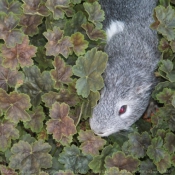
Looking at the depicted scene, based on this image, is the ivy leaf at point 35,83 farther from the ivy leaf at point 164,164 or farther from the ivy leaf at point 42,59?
the ivy leaf at point 164,164

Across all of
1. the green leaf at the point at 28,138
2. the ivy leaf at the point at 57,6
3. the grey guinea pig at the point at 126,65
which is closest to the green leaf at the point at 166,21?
the grey guinea pig at the point at 126,65

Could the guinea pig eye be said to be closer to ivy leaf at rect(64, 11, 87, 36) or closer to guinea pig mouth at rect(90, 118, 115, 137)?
guinea pig mouth at rect(90, 118, 115, 137)

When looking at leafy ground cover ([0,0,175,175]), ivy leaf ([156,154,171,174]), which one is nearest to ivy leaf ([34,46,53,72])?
leafy ground cover ([0,0,175,175])

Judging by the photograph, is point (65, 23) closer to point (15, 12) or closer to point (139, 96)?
point (15, 12)

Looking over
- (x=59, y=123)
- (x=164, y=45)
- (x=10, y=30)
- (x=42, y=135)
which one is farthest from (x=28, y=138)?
(x=164, y=45)

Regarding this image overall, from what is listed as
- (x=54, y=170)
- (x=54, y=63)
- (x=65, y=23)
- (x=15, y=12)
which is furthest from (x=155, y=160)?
(x=15, y=12)
